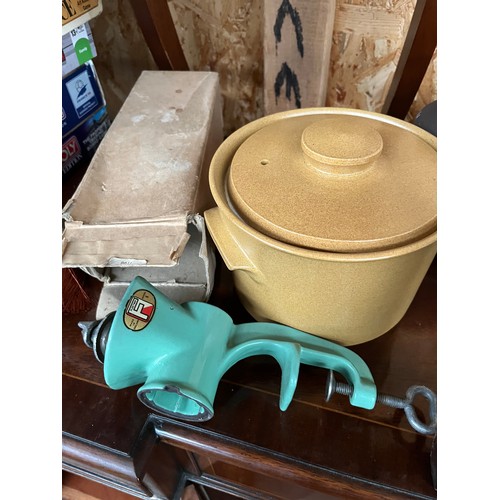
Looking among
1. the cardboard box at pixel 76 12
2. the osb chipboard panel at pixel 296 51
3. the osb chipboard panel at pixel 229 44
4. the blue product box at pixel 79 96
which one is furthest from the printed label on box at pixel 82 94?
the osb chipboard panel at pixel 296 51

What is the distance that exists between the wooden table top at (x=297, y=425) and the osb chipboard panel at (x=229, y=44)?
2.01 ft

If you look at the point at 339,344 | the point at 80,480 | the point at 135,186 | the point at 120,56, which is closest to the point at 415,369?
the point at 339,344

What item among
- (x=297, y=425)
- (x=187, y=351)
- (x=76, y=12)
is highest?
(x=76, y=12)

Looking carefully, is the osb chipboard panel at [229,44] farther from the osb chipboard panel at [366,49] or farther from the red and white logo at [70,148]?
the red and white logo at [70,148]

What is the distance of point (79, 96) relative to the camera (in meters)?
0.83

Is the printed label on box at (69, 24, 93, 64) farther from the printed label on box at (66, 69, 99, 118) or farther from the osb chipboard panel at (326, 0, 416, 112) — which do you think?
the osb chipboard panel at (326, 0, 416, 112)

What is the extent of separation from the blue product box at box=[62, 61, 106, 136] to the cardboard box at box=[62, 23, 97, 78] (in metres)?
0.02

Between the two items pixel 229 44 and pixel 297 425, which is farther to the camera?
pixel 229 44

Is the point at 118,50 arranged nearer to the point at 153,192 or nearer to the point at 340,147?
the point at 153,192

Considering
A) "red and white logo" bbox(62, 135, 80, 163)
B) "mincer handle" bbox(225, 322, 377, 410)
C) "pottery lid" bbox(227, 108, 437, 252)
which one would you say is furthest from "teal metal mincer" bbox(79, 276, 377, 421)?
"red and white logo" bbox(62, 135, 80, 163)

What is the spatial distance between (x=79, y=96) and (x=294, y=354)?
0.64 meters

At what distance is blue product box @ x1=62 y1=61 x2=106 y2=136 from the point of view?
799 mm

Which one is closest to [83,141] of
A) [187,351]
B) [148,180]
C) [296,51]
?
[148,180]

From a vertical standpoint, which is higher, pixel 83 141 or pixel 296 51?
pixel 296 51
